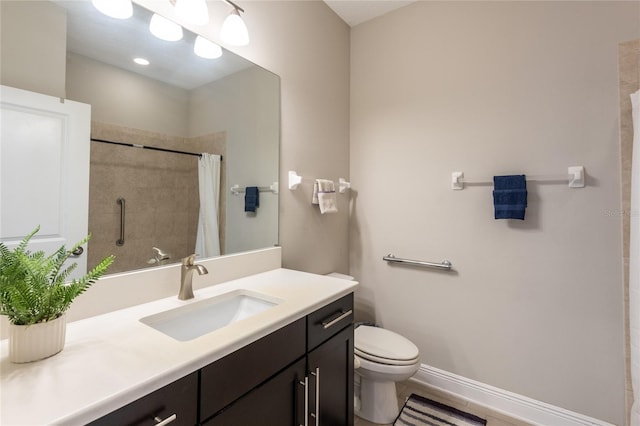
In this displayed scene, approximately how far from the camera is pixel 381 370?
1522 mm

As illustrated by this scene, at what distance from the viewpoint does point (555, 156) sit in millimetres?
1561

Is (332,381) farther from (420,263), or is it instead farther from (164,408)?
(420,263)

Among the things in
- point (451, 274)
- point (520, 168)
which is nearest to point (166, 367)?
point (451, 274)

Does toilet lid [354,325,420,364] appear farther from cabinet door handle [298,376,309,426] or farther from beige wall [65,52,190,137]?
beige wall [65,52,190,137]

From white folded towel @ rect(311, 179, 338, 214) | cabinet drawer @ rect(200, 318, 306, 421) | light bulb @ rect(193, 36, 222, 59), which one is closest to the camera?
cabinet drawer @ rect(200, 318, 306, 421)

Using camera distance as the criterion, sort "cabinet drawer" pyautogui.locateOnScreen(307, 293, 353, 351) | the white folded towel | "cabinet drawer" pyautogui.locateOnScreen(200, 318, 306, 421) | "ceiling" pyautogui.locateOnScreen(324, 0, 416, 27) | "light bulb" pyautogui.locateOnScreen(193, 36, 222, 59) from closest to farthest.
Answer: "cabinet drawer" pyautogui.locateOnScreen(200, 318, 306, 421) < "cabinet drawer" pyautogui.locateOnScreen(307, 293, 353, 351) < "light bulb" pyautogui.locateOnScreen(193, 36, 222, 59) < the white folded towel < "ceiling" pyautogui.locateOnScreen(324, 0, 416, 27)

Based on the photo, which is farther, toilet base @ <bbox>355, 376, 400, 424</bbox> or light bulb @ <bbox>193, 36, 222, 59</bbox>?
toilet base @ <bbox>355, 376, 400, 424</bbox>

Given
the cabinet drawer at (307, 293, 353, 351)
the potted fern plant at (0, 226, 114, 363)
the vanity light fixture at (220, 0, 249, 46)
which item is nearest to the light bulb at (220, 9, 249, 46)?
the vanity light fixture at (220, 0, 249, 46)

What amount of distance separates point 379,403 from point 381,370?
29 centimetres

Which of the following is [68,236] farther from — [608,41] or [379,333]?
[608,41]

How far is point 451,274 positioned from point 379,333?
611 mm

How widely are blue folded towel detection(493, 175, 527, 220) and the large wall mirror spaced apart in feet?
4.39

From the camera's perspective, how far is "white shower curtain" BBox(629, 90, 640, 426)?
4.02 feet

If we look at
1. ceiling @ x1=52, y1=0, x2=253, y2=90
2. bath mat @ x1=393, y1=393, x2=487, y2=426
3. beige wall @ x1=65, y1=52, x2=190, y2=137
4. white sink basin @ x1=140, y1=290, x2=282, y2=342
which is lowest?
bath mat @ x1=393, y1=393, x2=487, y2=426
